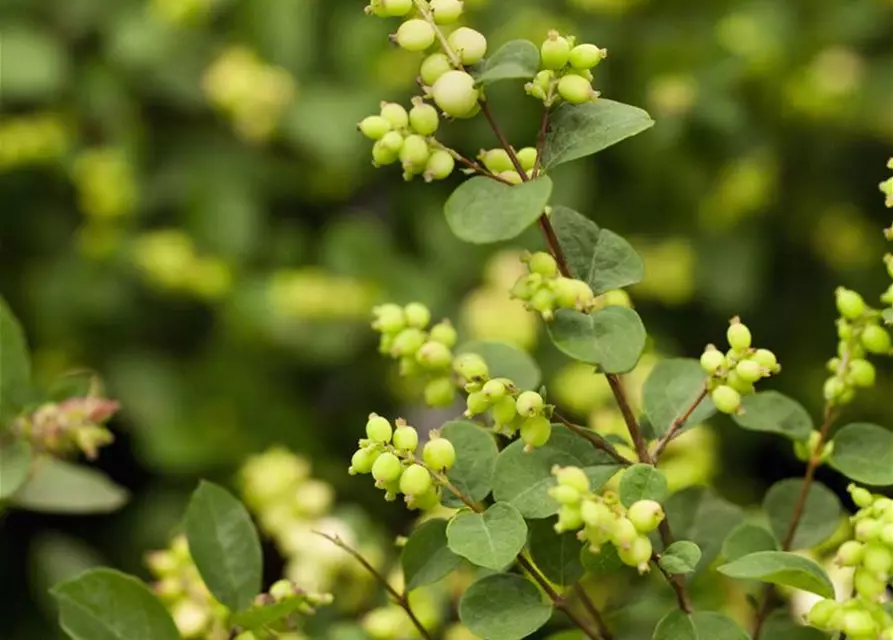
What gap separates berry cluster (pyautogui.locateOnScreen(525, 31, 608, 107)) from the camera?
1.61 feet

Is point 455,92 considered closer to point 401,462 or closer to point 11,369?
point 401,462

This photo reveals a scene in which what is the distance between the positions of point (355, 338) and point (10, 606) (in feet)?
1.50

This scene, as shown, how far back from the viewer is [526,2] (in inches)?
55.3

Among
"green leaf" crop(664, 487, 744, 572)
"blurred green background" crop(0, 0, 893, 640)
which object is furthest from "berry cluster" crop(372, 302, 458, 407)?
"blurred green background" crop(0, 0, 893, 640)

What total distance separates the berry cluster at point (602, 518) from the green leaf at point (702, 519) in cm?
18

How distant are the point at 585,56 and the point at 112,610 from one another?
1.24 feet

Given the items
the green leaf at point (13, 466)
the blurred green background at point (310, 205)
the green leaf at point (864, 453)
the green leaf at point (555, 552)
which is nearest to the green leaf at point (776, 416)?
the green leaf at point (864, 453)

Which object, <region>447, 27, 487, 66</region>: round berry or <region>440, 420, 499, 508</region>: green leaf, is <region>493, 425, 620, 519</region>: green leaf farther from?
<region>447, 27, 487, 66</region>: round berry

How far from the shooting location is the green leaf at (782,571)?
484 millimetres

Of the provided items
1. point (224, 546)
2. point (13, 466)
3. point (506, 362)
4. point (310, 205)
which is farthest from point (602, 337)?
point (310, 205)

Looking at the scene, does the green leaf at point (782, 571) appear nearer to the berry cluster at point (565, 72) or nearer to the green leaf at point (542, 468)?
the green leaf at point (542, 468)

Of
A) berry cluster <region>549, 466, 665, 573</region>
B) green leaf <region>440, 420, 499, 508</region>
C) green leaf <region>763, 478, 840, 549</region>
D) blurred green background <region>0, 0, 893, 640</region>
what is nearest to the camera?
berry cluster <region>549, 466, 665, 573</region>

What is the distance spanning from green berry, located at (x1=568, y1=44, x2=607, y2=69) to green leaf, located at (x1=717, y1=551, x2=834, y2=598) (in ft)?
0.74

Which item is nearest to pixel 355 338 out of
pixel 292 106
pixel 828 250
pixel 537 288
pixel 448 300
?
pixel 448 300
